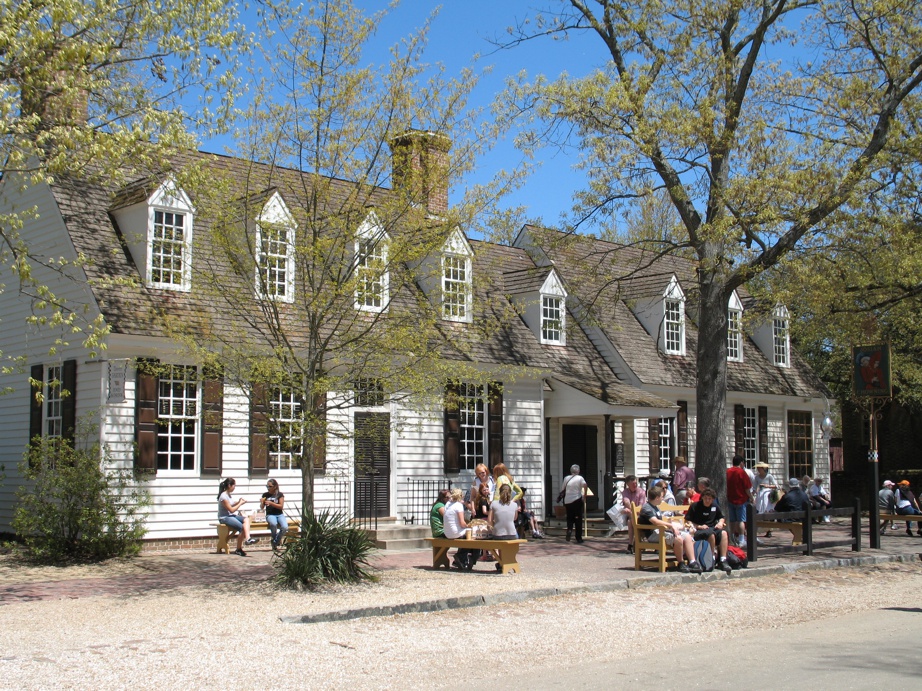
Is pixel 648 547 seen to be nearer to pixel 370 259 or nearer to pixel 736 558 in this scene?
pixel 736 558

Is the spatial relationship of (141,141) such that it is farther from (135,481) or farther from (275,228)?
(135,481)

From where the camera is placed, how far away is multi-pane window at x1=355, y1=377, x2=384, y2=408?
1380 centimetres

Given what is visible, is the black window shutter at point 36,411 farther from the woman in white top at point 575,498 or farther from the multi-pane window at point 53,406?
the woman in white top at point 575,498

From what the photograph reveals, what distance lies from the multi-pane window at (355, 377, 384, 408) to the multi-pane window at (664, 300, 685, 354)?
14.6 metres

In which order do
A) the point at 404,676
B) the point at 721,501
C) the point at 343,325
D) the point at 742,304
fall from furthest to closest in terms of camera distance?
the point at 742,304 → the point at 721,501 → the point at 343,325 → the point at 404,676

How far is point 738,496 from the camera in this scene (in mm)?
17094

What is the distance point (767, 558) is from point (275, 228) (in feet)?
32.1

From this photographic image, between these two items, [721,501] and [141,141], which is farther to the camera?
[721,501]

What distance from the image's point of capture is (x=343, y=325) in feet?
49.3

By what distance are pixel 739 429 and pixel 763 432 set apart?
1.38 m

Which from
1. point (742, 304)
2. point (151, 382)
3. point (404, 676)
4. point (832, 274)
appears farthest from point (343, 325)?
point (742, 304)

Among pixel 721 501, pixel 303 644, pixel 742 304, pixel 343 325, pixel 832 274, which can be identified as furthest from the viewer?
pixel 742 304

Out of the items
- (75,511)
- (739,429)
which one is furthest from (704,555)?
(739,429)

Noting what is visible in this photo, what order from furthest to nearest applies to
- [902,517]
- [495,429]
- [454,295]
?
[495,429] < [902,517] < [454,295]
